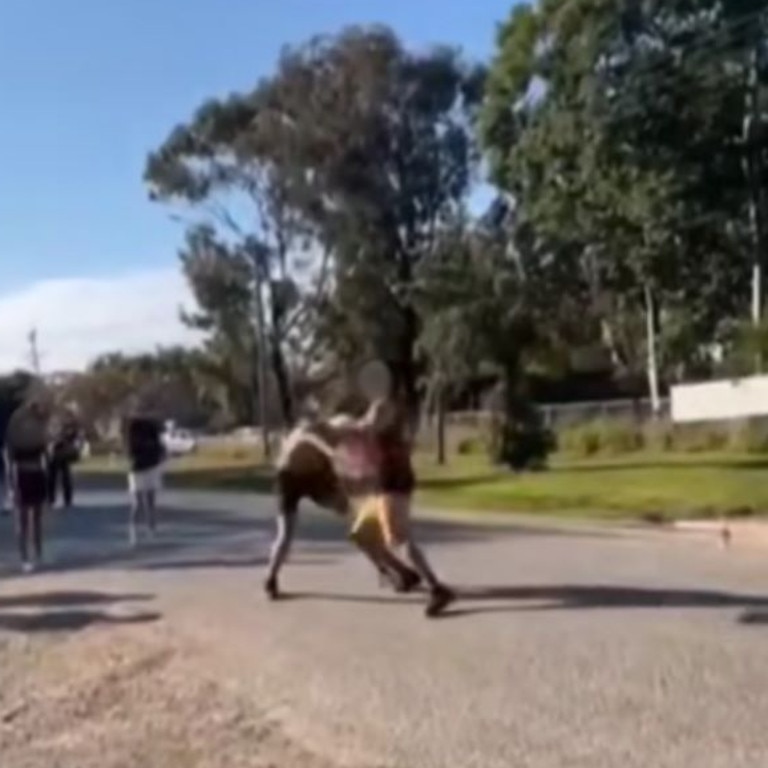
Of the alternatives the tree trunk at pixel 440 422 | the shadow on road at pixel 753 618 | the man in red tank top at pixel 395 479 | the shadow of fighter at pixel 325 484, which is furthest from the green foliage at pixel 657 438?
the shadow on road at pixel 753 618

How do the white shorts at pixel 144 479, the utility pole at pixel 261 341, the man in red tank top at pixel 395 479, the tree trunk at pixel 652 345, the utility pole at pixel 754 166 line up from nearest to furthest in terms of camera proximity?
the man in red tank top at pixel 395 479, the white shorts at pixel 144 479, the utility pole at pixel 754 166, the tree trunk at pixel 652 345, the utility pole at pixel 261 341

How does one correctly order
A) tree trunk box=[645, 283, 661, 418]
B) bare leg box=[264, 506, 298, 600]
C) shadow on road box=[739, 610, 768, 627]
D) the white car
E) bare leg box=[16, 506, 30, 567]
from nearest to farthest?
shadow on road box=[739, 610, 768, 627] → bare leg box=[264, 506, 298, 600] → bare leg box=[16, 506, 30, 567] → tree trunk box=[645, 283, 661, 418] → the white car

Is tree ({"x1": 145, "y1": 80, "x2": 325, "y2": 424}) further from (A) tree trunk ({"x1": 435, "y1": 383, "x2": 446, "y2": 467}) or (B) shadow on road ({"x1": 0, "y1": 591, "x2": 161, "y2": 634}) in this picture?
(B) shadow on road ({"x1": 0, "y1": 591, "x2": 161, "y2": 634})

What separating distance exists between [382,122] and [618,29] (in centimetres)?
1423

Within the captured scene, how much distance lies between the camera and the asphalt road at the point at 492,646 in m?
9.54

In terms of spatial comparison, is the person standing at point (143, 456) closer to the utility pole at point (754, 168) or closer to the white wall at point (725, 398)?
the white wall at point (725, 398)

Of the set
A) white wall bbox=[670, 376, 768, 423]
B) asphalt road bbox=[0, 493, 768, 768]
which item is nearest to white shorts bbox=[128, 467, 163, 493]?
asphalt road bbox=[0, 493, 768, 768]

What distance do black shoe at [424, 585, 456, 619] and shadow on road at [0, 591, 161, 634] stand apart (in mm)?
2213

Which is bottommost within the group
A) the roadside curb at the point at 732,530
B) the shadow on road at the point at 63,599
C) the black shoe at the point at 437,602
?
the roadside curb at the point at 732,530

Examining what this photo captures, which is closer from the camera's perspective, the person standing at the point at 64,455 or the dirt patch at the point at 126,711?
the dirt patch at the point at 126,711

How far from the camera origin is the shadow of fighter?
14922mm

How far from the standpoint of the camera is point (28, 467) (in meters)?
20.0

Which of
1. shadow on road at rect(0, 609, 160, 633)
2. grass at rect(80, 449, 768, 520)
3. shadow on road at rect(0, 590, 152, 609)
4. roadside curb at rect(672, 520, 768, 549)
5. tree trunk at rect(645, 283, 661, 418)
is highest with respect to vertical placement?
tree trunk at rect(645, 283, 661, 418)

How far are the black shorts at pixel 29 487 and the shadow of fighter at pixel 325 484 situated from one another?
466 cm
